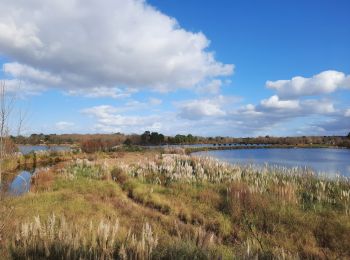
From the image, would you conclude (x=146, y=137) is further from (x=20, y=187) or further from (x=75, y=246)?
(x=75, y=246)

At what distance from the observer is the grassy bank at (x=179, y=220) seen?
244 inches

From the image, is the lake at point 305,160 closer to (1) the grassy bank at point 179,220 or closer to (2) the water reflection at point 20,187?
(1) the grassy bank at point 179,220

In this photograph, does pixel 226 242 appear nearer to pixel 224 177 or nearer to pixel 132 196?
pixel 132 196

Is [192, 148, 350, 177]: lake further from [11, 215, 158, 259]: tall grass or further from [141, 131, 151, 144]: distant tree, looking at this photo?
[141, 131, 151, 144]: distant tree

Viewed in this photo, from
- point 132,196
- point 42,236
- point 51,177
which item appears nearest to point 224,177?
point 132,196

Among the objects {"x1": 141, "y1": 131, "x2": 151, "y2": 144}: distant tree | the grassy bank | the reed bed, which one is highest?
{"x1": 141, "y1": 131, "x2": 151, "y2": 144}: distant tree

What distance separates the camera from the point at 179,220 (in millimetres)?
11039

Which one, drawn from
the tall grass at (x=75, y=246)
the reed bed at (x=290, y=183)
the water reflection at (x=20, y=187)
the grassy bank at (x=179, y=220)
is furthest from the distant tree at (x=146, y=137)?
the tall grass at (x=75, y=246)

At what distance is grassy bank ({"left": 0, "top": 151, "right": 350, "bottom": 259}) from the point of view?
6188 mm

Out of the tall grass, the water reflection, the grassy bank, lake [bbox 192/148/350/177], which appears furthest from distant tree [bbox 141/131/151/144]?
the tall grass

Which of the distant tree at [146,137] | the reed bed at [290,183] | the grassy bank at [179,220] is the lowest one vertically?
the grassy bank at [179,220]

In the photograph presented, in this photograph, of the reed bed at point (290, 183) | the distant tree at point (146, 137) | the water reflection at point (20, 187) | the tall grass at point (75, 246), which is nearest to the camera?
the tall grass at point (75, 246)

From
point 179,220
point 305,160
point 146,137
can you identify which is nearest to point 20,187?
point 179,220

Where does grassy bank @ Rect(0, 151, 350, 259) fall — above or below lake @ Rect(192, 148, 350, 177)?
below
